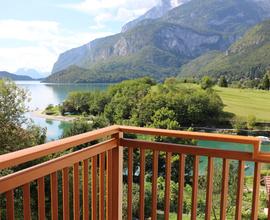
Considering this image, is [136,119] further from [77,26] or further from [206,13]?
[206,13]

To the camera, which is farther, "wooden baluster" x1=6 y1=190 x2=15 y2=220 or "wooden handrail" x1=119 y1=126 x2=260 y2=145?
"wooden handrail" x1=119 y1=126 x2=260 y2=145

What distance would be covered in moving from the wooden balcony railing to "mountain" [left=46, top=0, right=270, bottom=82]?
87.7 m

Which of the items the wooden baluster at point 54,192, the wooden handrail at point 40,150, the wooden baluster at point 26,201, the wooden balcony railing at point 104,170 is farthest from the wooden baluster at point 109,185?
the wooden baluster at point 26,201

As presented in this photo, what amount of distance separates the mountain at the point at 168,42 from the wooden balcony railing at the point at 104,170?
8766cm

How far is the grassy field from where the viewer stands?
41281 mm

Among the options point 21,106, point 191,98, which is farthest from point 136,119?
point 21,106

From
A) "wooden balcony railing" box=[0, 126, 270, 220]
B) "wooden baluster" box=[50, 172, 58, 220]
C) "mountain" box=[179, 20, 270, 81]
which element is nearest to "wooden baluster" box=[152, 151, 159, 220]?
"wooden balcony railing" box=[0, 126, 270, 220]

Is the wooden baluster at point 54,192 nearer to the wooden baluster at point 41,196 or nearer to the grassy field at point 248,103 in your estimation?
the wooden baluster at point 41,196

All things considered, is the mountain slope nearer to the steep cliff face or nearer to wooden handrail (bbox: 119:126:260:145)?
the steep cliff face

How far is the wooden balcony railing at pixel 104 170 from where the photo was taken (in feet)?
4.76

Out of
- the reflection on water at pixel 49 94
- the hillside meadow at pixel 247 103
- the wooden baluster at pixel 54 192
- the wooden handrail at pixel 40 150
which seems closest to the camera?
the wooden handrail at pixel 40 150

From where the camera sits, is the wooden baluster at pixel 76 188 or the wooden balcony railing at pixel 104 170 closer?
the wooden balcony railing at pixel 104 170

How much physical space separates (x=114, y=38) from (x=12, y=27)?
12822cm

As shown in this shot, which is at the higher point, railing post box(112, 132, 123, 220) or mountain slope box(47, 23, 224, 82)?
mountain slope box(47, 23, 224, 82)
